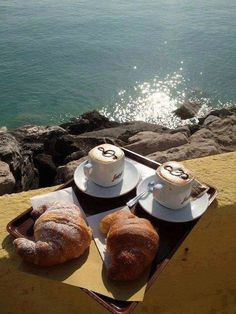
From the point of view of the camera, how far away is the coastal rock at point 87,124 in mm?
16906

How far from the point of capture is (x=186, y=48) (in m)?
26.3

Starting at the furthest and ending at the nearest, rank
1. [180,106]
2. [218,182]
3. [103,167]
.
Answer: [180,106] → [218,182] → [103,167]

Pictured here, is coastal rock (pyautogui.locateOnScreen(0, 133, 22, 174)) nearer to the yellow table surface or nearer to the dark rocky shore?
the dark rocky shore

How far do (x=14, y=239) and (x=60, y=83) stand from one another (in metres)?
20.2

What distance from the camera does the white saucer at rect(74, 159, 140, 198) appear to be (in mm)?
3666

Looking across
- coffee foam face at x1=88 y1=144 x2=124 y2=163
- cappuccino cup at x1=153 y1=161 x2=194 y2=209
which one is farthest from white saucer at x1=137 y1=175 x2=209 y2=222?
coffee foam face at x1=88 y1=144 x2=124 y2=163

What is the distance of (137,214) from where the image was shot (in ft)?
11.4

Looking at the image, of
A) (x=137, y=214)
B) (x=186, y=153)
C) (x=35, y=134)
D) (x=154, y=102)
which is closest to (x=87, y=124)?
(x=35, y=134)

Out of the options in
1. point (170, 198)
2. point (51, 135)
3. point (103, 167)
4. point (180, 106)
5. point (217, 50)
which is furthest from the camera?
point (217, 50)

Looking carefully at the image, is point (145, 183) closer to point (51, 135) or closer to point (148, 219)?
point (148, 219)

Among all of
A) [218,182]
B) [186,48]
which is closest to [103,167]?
[218,182]

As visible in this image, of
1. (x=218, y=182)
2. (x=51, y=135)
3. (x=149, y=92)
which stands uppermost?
(x=218, y=182)

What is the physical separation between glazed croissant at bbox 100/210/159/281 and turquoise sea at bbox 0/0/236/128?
16.4m

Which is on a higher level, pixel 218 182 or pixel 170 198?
pixel 170 198
